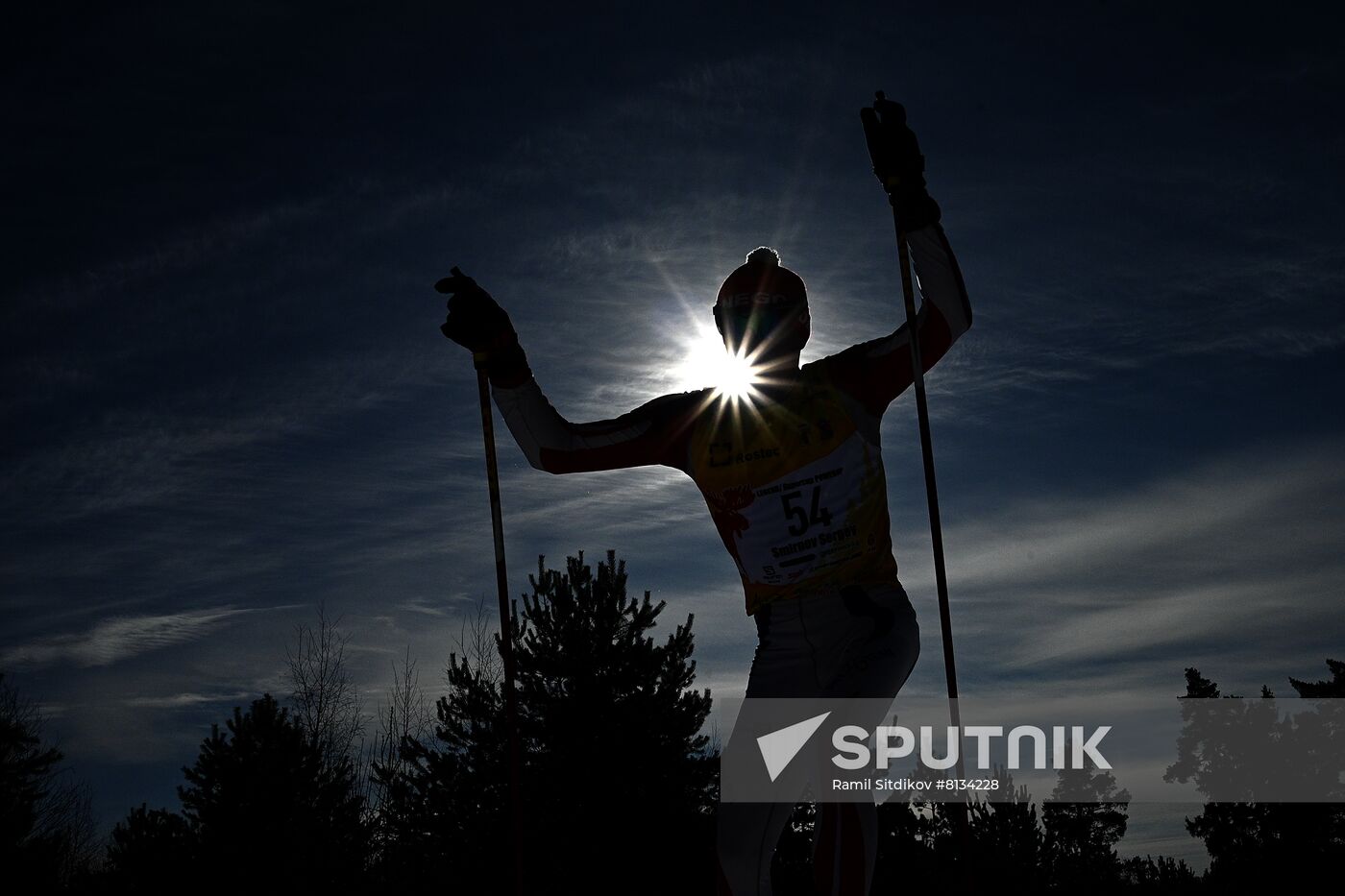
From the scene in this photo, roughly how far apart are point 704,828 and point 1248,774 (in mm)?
37001

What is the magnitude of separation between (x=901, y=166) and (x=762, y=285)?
0.91 meters

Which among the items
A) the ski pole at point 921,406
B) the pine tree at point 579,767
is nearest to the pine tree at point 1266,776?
the pine tree at point 579,767

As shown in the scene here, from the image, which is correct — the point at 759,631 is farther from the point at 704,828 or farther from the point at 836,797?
the point at 704,828

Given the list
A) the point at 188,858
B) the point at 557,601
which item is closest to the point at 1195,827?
the point at 557,601

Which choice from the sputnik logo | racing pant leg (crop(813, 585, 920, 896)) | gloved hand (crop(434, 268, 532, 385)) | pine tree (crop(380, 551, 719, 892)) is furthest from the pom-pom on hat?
pine tree (crop(380, 551, 719, 892))

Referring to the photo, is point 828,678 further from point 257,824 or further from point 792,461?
point 257,824

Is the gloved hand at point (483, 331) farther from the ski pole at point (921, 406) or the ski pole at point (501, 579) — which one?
the ski pole at point (921, 406)

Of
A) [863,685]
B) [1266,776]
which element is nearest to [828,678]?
[863,685]

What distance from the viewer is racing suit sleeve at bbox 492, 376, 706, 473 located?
5.59m

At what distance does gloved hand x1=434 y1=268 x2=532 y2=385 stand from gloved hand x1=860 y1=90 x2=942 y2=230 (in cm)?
214

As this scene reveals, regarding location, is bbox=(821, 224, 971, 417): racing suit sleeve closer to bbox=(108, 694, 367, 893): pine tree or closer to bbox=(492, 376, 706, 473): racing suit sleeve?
bbox=(492, 376, 706, 473): racing suit sleeve

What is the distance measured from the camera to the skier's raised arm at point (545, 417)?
18.4ft

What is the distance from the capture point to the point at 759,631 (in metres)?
5.05

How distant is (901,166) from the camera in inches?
207
